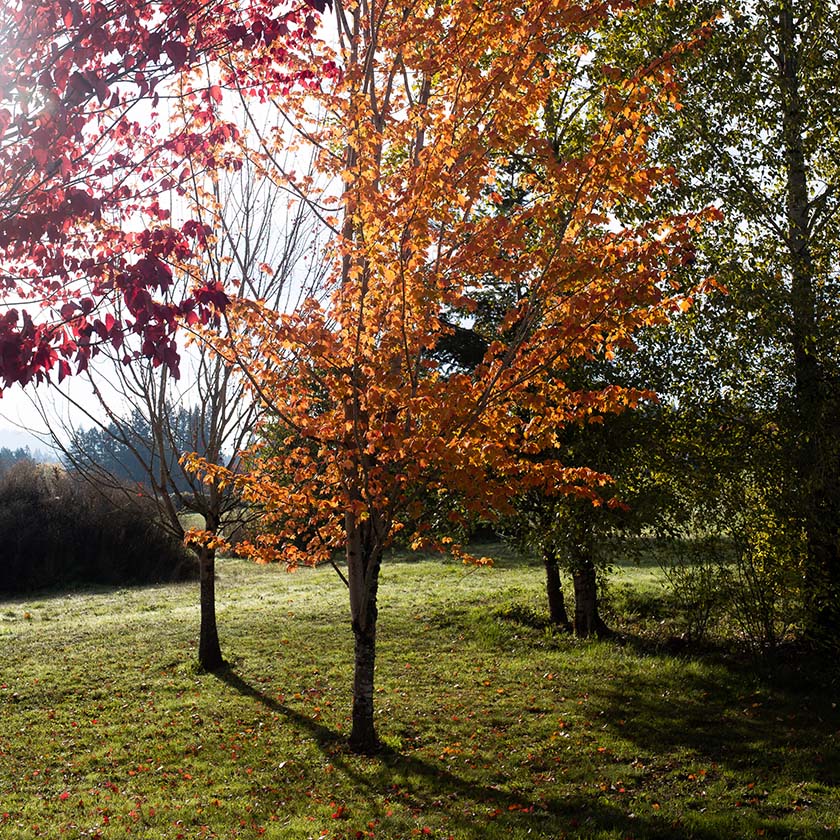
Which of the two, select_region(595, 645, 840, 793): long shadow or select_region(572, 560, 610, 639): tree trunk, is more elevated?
select_region(572, 560, 610, 639): tree trunk

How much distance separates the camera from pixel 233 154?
7.52m

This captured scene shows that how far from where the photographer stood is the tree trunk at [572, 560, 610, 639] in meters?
11.9

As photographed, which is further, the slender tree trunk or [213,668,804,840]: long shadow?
the slender tree trunk

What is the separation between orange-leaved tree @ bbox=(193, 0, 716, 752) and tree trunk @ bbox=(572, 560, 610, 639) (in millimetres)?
5446

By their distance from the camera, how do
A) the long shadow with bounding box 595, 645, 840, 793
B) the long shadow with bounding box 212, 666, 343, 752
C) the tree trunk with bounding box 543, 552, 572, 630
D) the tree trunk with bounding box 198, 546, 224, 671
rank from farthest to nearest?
1. the tree trunk with bounding box 543, 552, 572, 630
2. the tree trunk with bounding box 198, 546, 224, 671
3. the long shadow with bounding box 212, 666, 343, 752
4. the long shadow with bounding box 595, 645, 840, 793

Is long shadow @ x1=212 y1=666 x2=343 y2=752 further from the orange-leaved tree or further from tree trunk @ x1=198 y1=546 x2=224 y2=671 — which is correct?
the orange-leaved tree

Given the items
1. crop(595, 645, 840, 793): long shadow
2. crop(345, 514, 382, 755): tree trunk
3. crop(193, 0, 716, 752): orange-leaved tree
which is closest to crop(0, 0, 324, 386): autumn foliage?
crop(193, 0, 716, 752): orange-leaved tree

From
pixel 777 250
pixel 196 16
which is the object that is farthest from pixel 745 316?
pixel 196 16

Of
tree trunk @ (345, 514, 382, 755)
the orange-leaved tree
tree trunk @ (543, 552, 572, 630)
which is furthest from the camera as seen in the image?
tree trunk @ (543, 552, 572, 630)

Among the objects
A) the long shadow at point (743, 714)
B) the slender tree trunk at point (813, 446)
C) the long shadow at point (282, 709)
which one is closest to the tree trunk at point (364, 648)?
the long shadow at point (282, 709)

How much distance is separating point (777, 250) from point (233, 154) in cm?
699

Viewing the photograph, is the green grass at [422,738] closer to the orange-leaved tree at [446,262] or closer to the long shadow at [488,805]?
the long shadow at [488,805]

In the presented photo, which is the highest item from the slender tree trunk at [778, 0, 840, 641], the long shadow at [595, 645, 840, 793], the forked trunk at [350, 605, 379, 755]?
the slender tree trunk at [778, 0, 840, 641]

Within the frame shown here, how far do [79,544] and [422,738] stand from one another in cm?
1814
